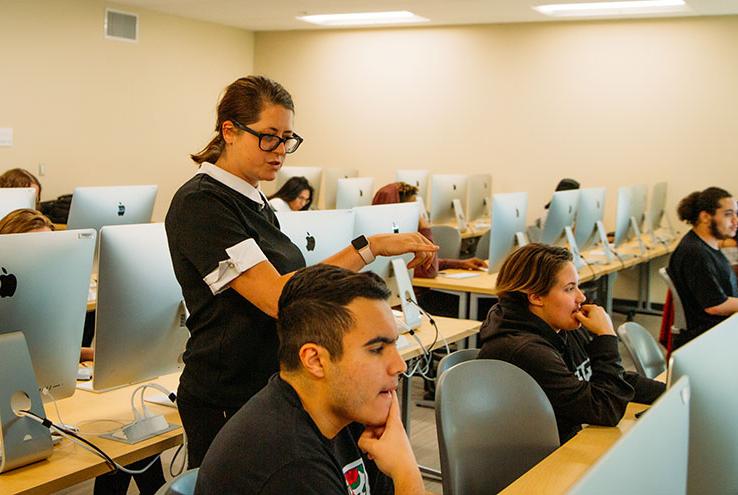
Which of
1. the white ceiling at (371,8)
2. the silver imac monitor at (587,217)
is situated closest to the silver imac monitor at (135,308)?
the silver imac monitor at (587,217)

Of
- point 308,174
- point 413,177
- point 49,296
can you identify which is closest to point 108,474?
point 49,296

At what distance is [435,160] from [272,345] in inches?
276

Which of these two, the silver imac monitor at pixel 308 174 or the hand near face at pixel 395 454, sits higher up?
the silver imac monitor at pixel 308 174

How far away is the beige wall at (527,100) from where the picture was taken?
7.62m

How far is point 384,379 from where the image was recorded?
1.41 metres

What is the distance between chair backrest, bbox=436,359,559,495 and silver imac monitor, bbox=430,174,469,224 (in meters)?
5.03

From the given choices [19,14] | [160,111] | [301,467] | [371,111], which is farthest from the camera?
[371,111]

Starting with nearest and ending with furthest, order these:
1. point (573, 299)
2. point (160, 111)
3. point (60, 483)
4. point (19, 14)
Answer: point (60, 483) → point (573, 299) → point (19, 14) → point (160, 111)

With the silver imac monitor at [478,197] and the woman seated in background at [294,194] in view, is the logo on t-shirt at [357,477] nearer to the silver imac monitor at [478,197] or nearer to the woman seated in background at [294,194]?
the woman seated in background at [294,194]

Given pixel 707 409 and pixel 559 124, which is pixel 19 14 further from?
pixel 707 409

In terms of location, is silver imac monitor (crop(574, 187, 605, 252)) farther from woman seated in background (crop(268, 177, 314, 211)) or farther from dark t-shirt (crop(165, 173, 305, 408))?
dark t-shirt (crop(165, 173, 305, 408))

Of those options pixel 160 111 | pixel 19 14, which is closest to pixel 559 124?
pixel 160 111

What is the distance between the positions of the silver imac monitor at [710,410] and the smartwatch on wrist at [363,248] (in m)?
0.93

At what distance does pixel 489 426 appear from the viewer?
2.11m
